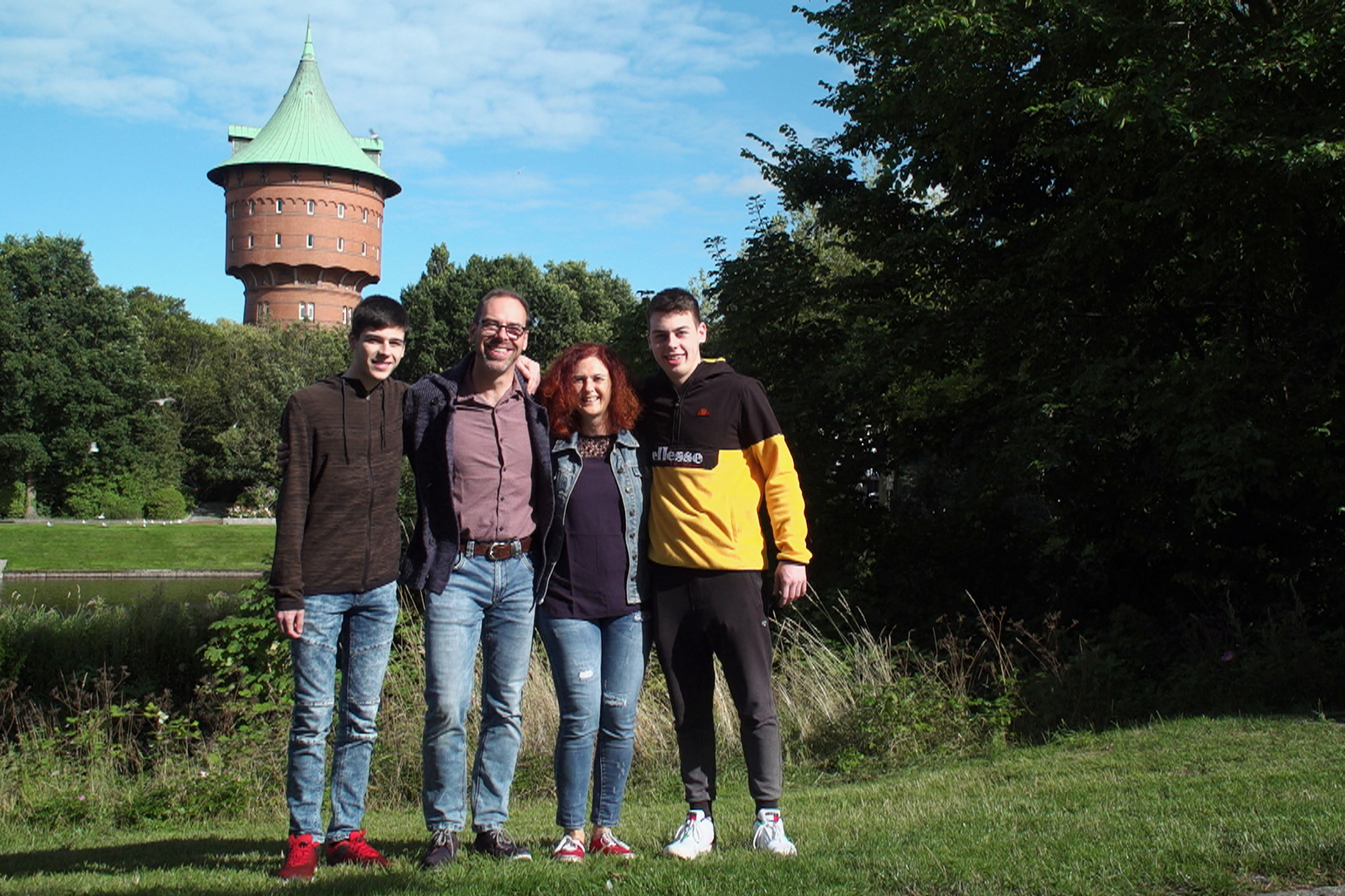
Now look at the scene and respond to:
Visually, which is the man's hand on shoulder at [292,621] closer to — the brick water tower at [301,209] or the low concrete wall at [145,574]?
the low concrete wall at [145,574]

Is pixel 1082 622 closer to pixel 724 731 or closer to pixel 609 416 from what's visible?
pixel 724 731

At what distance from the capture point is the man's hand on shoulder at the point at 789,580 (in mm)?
4125

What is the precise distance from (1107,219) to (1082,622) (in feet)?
14.8

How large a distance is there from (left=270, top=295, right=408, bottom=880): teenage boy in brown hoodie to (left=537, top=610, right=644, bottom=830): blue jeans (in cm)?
62

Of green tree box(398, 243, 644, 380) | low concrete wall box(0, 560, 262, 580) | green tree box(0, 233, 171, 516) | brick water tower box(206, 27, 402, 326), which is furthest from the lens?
brick water tower box(206, 27, 402, 326)

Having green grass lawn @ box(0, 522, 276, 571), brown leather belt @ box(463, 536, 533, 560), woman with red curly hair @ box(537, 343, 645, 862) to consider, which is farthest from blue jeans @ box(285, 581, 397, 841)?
green grass lawn @ box(0, 522, 276, 571)

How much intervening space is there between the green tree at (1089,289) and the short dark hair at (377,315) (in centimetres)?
739

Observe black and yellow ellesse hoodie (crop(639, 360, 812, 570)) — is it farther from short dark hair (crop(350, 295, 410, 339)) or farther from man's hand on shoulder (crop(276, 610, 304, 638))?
man's hand on shoulder (crop(276, 610, 304, 638))

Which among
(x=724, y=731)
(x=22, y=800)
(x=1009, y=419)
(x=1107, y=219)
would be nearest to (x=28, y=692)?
(x=22, y=800)

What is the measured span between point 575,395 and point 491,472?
0.40 metres

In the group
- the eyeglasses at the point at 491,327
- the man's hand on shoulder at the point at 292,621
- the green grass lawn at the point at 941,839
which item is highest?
the eyeglasses at the point at 491,327

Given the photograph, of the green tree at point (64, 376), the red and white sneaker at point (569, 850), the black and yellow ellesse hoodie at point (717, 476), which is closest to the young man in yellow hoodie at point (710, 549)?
the black and yellow ellesse hoodie at point (717, 476)

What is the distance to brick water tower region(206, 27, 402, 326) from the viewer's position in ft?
223

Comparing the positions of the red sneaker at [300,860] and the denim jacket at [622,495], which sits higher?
the denim jacket at [622,495]
